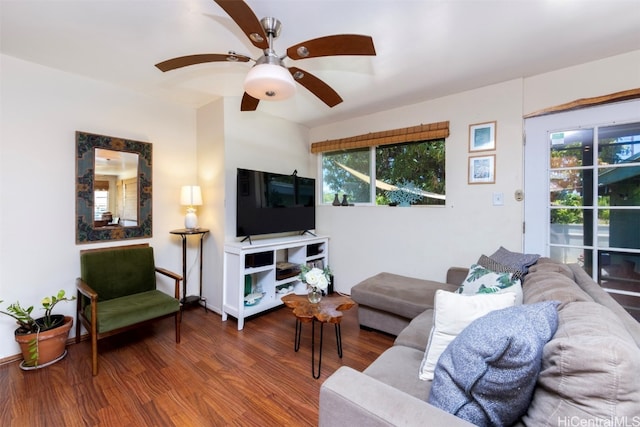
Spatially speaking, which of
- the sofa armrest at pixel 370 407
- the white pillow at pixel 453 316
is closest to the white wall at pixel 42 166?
the sofa armrest at pixel 370 407

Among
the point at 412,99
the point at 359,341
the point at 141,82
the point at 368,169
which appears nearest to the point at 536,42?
the point at 412,99

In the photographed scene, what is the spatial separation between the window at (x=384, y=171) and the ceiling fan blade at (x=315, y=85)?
4.56 ft

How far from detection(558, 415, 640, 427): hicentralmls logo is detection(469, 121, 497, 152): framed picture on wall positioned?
2345mm

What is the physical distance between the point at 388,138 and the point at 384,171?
0.41 m

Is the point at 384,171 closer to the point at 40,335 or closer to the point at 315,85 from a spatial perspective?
the point at 315,85

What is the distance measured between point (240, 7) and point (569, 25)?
1966 mm

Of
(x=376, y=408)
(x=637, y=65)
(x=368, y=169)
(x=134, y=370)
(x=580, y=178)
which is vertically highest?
(x=637, y=65)

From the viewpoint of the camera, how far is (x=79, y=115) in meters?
2.44

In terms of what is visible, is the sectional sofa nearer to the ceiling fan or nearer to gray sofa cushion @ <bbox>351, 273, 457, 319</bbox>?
gray sofa cushion @ <bbox>351, 273, 457, 319</bbox>

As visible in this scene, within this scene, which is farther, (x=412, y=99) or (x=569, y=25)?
(x=412, y=99)

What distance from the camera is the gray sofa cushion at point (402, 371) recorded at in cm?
118

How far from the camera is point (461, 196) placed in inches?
108

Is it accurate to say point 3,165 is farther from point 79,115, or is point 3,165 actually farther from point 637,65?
point 637,65

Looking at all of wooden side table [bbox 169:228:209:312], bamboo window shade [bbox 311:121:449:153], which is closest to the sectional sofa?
bamboo window shade [bbox 311:121:449:153]
